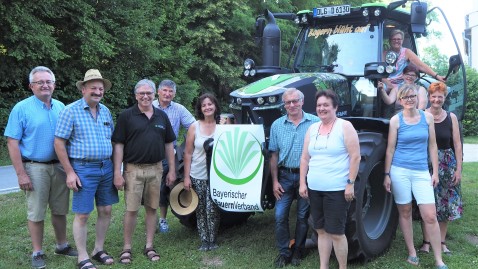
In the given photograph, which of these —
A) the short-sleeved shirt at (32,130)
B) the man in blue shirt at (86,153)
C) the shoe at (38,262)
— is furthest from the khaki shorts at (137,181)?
the shoe at (38,262)

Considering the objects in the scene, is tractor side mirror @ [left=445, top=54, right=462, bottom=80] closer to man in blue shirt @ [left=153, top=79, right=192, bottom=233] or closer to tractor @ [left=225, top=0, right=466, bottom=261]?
tractor @ [left=225, top=0, right=466, bottom=261]

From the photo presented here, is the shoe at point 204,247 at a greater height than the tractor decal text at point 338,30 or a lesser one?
lesser

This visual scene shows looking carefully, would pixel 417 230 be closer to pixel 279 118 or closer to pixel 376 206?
pixel 376 206

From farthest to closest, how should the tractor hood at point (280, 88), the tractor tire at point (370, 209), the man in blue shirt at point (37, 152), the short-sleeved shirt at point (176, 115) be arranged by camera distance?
the short-sleeved shirt at point (176, 115)
the tractor hood at point (280, 88)
the man in blue shirt at point (37, 152)
the tractor tire at point (370, 209)

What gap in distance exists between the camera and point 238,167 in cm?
446

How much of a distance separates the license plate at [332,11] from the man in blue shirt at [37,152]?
129 inches

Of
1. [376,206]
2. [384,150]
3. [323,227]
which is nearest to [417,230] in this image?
[376,206]

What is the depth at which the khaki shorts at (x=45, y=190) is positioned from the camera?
437cm

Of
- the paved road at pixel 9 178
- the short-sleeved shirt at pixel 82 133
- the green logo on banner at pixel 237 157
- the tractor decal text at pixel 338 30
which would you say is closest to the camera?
the short-sleeved shirt at pixel 82 133

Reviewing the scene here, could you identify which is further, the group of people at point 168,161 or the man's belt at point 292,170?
the man's belt at point 292,170

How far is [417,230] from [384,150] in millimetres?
1480

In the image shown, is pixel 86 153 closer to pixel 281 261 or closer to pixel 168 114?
pixel 168 114

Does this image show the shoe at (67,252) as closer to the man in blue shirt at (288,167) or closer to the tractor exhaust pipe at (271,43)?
the man in blue shirt at (288,167)

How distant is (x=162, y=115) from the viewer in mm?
4691
